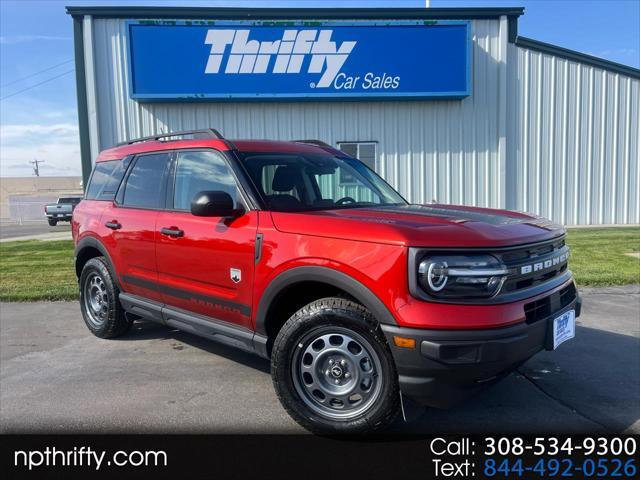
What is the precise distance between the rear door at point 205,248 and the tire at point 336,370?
1.77 feet

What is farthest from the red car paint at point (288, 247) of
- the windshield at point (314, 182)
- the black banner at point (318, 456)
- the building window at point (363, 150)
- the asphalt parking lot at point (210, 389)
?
the building window at point (363, 150)

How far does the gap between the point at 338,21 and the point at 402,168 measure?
4218 mm

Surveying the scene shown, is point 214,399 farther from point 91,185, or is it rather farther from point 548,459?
point 91,185

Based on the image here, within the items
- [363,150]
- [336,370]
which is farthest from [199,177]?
[363,150]

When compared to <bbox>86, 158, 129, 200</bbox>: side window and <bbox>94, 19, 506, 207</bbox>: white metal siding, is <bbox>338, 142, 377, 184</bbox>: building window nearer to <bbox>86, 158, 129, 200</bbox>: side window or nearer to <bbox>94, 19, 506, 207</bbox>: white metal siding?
<bbox>94, 19, 506, 207</bbox>: white metal siding

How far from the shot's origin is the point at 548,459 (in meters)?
2.88

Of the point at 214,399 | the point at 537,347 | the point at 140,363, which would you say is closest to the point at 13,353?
the point at 140,363

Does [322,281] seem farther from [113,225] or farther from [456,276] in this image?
[113,225]

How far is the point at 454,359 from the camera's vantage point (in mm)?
2609

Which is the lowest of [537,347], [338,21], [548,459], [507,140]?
[548,459]

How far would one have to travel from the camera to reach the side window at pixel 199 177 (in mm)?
3791

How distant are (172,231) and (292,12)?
10.5 meters

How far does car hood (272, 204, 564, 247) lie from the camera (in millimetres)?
2756

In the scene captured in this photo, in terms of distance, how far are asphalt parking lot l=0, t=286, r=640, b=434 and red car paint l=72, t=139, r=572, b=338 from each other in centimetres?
64
